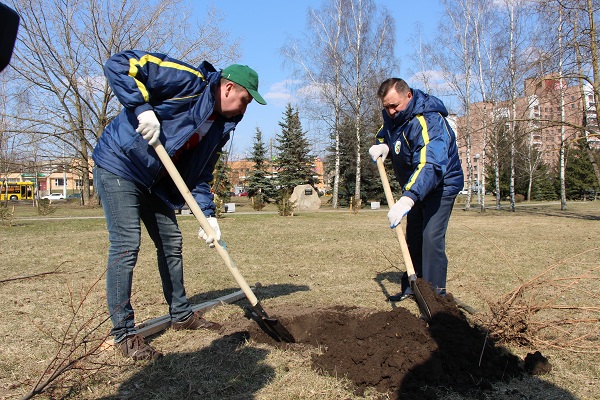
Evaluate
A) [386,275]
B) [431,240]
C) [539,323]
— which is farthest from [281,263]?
[539,323]

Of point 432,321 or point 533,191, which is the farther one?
point 533,191

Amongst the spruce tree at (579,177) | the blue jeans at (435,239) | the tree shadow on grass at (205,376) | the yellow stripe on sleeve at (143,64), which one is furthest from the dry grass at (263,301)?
the spruce tree at (579,177)

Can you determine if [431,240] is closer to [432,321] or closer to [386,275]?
[432,321]

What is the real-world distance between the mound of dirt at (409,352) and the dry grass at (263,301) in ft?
0.38

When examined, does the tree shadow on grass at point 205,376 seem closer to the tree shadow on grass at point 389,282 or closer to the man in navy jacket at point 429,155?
the man in navy jacket at point 429,155

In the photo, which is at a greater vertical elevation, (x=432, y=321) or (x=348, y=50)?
(x=348, y=50)

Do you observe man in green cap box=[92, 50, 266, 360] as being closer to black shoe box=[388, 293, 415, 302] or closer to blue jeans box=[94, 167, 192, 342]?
blue jeans box=[94, 167, 192, 342]

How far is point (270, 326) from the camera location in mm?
3234

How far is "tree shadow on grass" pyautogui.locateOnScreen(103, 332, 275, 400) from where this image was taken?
2527 millimetres

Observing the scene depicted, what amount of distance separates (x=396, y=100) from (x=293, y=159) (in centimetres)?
3440

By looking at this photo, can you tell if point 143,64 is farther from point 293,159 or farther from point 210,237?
point 293,159

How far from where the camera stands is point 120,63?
2.87 meters

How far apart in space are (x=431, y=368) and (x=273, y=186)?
37097 millimetres

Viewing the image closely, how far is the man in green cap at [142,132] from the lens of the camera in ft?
9.56
